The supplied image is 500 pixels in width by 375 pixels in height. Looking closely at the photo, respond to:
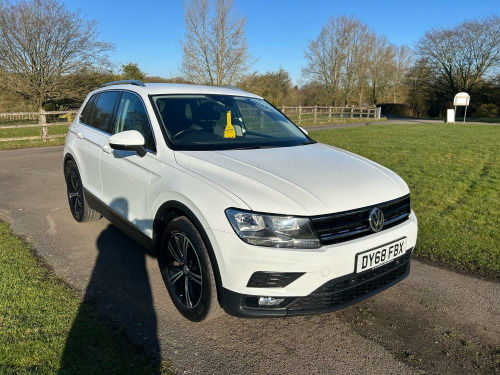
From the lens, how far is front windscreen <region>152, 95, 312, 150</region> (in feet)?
10.7

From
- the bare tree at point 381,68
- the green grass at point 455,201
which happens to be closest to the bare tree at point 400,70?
the bare tree at point 381,68

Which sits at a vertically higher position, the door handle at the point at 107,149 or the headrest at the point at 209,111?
the headrest at the point at 209,111

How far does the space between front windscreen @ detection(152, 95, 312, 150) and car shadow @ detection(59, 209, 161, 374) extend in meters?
1.37

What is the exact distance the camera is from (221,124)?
3637 millimetres

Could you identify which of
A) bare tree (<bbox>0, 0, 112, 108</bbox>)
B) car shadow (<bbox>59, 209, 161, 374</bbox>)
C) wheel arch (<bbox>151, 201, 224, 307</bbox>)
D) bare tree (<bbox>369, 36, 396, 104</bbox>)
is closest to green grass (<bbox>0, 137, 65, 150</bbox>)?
bare tree (<bbox>0, 0, 112, 108</bbox>)

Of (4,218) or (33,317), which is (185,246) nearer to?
(33,317)

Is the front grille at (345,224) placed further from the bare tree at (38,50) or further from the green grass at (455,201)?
the bare tree at (38,50)

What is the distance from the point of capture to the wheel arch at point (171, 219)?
248cm

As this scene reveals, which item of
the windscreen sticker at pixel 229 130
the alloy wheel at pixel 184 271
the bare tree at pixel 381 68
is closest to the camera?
the alloy wheel at pixel 184 271

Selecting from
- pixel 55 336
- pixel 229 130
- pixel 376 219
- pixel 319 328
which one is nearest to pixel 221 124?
pixel 229 130

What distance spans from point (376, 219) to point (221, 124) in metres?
1.78

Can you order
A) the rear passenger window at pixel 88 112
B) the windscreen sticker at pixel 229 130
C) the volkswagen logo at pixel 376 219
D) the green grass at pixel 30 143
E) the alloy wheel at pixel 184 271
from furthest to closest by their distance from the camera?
the green grass at pixel 30 143 → the rear passenger window at pixel 88 112 → the windscreen sticker at pixel 229 130 → the alloy wheel at pixel 184 271 → the volkswagen logo at pixel 376 219

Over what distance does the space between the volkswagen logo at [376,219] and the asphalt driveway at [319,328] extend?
2.67 feet

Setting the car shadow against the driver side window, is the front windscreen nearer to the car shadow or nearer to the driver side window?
the driver side window
